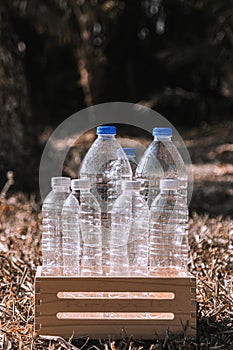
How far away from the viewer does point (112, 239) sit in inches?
106

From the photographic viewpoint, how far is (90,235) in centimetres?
273

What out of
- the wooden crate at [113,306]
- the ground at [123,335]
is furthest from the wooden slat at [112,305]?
the ground at [123,335]

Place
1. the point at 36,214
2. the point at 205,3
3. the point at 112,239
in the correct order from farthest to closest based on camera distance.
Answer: the point at 205,3
the point at 36,214
the point at 112,239

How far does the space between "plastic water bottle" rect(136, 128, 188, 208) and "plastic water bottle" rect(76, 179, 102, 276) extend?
0.99 ft

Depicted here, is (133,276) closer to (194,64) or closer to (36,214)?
(36,214)

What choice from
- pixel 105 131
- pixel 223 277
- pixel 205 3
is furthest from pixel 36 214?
pixel 205 3

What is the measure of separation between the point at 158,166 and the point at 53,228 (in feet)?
1.78

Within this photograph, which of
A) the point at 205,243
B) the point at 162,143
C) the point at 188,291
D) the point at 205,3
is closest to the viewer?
the point at 188,291

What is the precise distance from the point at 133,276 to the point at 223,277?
3.21ft

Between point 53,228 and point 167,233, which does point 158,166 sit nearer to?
point 167,233

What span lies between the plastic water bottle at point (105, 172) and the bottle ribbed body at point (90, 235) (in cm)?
10

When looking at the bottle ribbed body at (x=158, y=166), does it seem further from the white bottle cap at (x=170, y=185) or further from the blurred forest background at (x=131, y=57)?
the blurred forest background at (x=131, y=57)

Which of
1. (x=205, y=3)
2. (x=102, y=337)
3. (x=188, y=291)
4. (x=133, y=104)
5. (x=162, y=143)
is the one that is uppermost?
(x=205, y=3)

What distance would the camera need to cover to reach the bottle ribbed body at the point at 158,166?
116 inches
